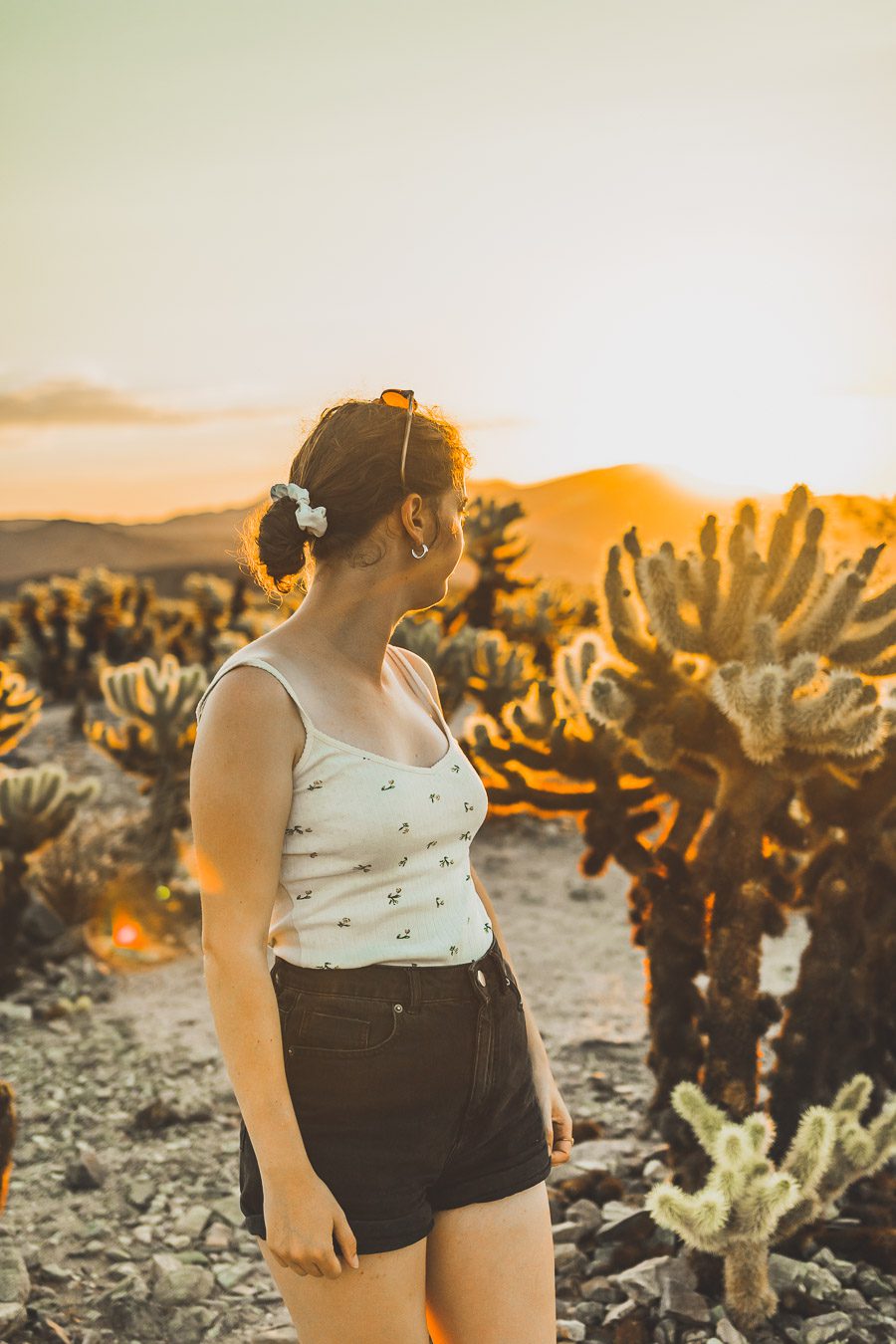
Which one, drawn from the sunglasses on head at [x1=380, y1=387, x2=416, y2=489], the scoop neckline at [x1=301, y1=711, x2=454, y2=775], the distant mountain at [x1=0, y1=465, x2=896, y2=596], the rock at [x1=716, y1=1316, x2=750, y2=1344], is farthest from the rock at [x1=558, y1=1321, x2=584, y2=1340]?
the distant mountain at [x1=0, y1=465, x2=896, y2=596]

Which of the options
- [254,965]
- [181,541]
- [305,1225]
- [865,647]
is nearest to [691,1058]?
[865,647]

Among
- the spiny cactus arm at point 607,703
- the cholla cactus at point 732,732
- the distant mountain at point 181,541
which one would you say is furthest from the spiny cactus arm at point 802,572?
the distant mountain at point 181,541

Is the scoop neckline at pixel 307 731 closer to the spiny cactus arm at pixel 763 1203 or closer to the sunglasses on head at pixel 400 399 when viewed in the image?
the sunglasses on head at pixel 400 399

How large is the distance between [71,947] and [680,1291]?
4.21 meters

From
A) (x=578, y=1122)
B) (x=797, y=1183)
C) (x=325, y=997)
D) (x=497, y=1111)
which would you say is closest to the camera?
(x=325, y=997)

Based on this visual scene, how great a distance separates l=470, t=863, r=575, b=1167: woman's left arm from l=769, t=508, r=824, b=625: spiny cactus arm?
1673 mm

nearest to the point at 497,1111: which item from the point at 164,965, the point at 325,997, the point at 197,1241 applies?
the point at 325,997

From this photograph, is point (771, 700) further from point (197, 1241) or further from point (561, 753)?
point (197, 1241)

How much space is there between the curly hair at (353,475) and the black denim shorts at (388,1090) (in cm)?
67

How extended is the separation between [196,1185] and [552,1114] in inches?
93.5

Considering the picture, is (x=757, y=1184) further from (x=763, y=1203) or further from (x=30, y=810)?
(x=30, y=810)

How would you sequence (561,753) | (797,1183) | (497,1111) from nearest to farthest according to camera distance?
(497,1111) → (797,1183) → (561,753)

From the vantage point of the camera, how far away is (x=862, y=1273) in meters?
3.16

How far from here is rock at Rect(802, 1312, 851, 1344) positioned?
2.91 meters
